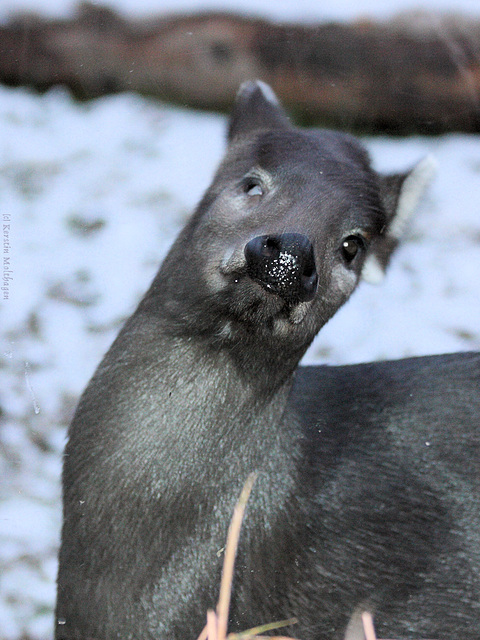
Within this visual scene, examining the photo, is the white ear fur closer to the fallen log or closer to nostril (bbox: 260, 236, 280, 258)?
nostril (bbox: 260, 236, 280, 258)

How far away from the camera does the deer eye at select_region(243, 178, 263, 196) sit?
3521 millimetres

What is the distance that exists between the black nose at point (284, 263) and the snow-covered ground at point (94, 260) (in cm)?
227

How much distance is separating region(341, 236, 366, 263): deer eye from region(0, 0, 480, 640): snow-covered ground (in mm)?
2169

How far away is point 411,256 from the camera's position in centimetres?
698

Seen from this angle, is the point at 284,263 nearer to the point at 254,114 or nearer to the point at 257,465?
the point at 257,465

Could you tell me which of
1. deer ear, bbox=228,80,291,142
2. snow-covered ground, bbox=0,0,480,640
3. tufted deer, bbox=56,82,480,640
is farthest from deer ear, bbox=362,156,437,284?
snow-covered ground, bbox=0,0,480,640

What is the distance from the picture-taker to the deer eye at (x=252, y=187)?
3.52 m

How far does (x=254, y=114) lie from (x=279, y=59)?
11.6ft

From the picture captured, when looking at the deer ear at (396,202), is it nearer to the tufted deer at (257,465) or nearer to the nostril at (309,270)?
the tufted deer at (257,465)

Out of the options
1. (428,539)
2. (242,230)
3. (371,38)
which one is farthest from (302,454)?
(371,38)

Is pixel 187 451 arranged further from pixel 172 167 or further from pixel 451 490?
pixel 172 167

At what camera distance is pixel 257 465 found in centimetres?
355

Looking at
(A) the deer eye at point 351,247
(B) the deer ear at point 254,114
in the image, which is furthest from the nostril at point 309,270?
(B) the deer ear at point 254,114

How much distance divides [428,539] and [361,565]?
0.99ft
